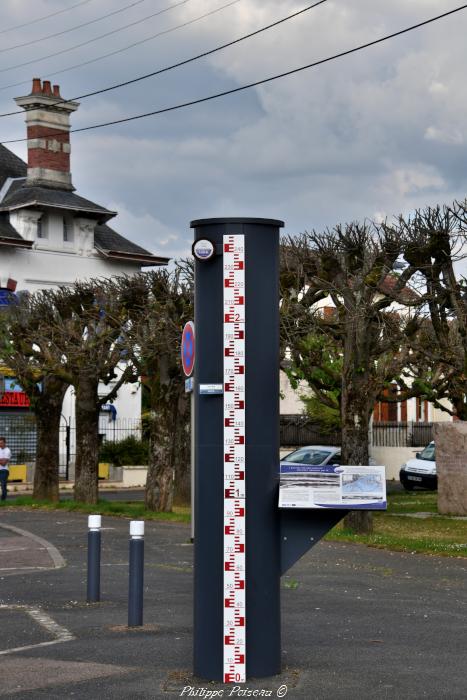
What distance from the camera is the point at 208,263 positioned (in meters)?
8.90

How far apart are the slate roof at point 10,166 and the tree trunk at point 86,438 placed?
82.7 ft

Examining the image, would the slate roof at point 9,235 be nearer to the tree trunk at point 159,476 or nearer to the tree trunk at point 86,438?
the tree trunk at point 86,438

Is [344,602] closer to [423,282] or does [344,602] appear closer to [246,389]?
[246,389]

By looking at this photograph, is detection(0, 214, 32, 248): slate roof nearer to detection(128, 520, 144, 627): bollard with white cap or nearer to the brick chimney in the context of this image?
the brick chimney

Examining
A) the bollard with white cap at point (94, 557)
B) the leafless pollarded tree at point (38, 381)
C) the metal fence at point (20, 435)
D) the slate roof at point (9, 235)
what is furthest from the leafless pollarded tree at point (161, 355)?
the slate roof at point (9, 235)

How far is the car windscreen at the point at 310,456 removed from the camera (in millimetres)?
35969

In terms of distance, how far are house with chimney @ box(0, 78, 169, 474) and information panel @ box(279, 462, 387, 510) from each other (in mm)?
41554

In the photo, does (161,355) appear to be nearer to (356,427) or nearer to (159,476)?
(159,476)

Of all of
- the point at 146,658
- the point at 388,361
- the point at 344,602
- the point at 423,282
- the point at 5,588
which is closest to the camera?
the point at 146,658

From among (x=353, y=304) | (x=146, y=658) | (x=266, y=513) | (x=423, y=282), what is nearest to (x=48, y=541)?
(x=353, y=304)

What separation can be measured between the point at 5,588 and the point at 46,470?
1839cm

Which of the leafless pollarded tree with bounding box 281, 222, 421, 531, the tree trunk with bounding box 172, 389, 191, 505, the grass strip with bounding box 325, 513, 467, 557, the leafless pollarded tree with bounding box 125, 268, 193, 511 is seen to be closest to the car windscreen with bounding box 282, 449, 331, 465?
the tree trunk with bounding box 172, 389, 191, 505

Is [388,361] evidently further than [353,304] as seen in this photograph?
Yes

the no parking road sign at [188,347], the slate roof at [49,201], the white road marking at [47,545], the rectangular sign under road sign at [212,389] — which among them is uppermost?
the slate roof at [49,201]
